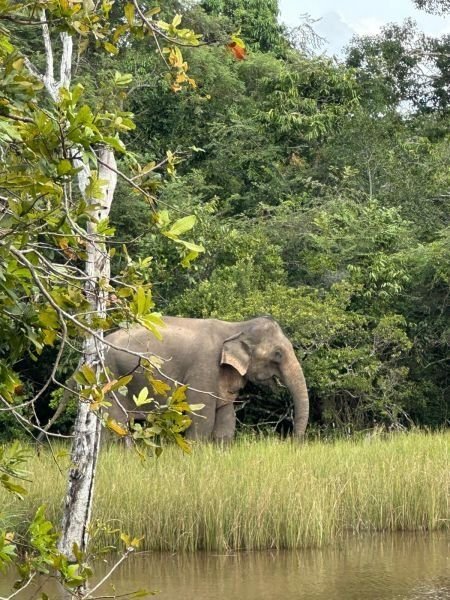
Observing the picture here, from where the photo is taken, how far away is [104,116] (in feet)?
9.52

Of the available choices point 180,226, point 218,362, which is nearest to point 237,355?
point 218,362

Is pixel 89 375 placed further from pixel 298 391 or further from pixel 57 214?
pixel 298 391

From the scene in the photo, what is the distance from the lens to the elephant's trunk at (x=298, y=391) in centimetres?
1194

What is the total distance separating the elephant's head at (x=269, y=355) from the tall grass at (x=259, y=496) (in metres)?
2.38

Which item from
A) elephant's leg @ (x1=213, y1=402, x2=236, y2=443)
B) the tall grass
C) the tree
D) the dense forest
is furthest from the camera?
the dense forest

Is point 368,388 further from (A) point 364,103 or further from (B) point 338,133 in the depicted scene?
(A) point 364,103

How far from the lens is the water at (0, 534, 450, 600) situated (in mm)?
7016

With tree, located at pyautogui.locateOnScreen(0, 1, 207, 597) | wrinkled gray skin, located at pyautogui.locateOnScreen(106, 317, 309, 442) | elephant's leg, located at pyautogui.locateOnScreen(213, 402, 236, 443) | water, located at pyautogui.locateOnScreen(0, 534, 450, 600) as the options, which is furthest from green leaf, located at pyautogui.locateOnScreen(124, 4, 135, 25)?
elephant's leg, located at pyautogui.locateOnScreen(213, 402, 236, 443)

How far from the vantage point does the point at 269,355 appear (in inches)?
476

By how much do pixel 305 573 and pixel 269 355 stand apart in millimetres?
4723

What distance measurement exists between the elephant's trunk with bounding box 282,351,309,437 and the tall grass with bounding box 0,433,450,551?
2334 mm

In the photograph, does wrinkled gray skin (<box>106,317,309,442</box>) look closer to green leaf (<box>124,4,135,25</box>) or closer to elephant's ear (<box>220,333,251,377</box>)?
elephant's ear (<box>220,333,251,377</box>)

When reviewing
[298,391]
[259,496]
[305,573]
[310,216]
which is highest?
[310,216]

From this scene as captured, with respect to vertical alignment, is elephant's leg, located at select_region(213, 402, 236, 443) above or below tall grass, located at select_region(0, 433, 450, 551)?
above
